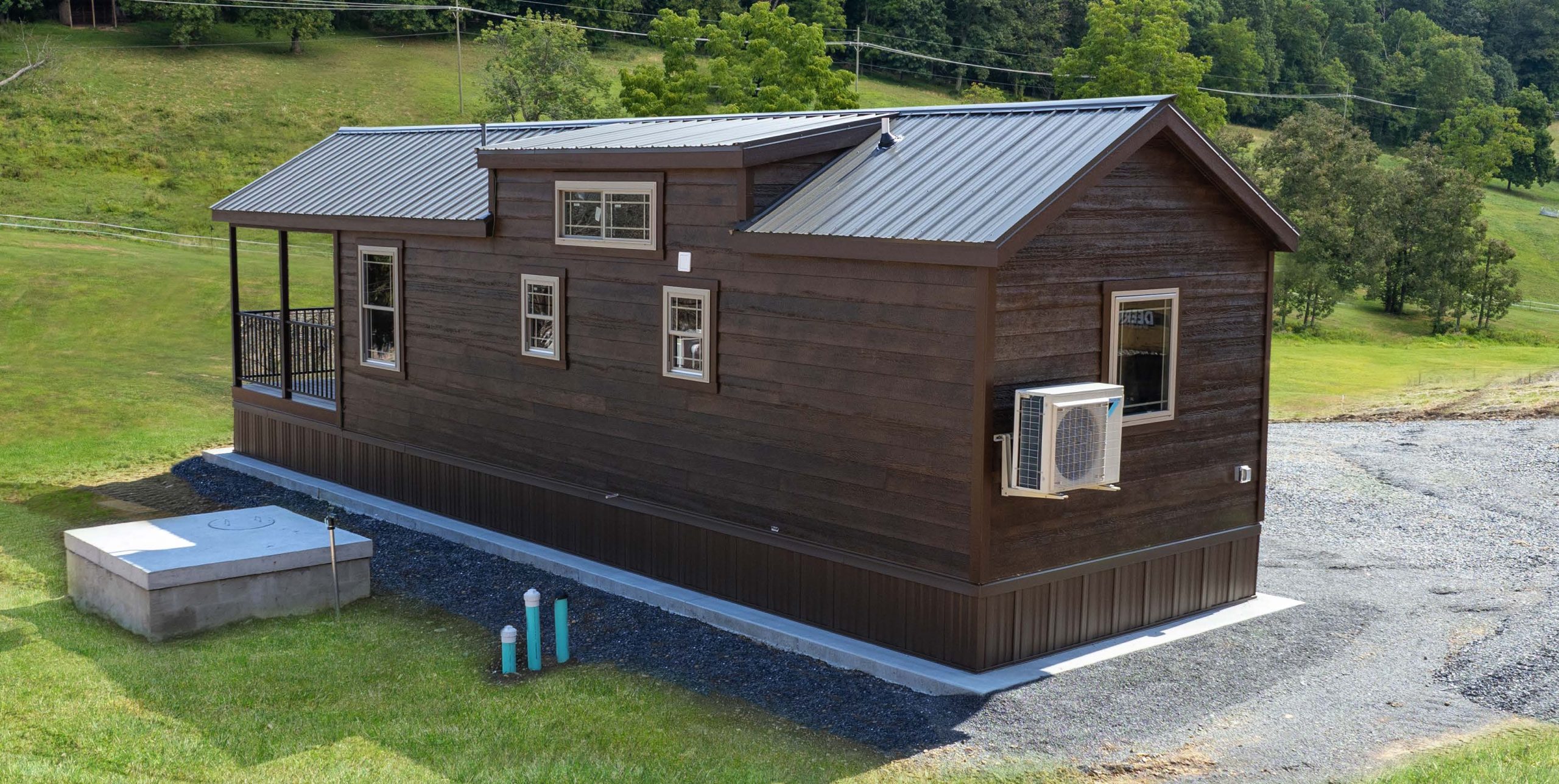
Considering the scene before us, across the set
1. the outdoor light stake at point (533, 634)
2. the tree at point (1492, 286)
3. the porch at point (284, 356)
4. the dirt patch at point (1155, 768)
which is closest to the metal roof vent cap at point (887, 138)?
the outdoor light stake at point (533, 634)

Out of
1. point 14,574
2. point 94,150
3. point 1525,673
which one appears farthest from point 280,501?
point 94,150

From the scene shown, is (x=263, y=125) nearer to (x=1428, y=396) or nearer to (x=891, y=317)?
(x=1428, y=396)

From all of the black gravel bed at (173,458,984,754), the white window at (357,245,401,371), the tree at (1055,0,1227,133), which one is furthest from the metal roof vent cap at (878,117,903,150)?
the tree at (1055,0,1227,133)

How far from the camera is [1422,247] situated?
41.4m

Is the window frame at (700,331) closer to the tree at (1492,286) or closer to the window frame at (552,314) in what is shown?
the window frame at (552,314)

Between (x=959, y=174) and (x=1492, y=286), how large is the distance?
36.0 m

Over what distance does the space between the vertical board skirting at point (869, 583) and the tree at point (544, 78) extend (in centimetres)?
3356

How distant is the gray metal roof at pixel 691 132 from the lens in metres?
11.2

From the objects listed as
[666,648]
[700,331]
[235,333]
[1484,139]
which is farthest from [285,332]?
[1484,139]

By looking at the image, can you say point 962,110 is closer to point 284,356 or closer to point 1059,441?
point 1059,441

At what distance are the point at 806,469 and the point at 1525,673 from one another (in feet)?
17.3

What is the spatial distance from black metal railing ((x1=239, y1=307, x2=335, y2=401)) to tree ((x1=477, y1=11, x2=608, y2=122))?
93.4 feet

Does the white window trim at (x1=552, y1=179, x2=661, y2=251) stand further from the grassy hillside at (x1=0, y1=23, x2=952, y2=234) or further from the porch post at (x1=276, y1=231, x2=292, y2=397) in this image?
the grassy hillside at (x1=0, y1=23, x2=952, y2=234)

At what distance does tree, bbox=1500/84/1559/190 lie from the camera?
70.9 meters
